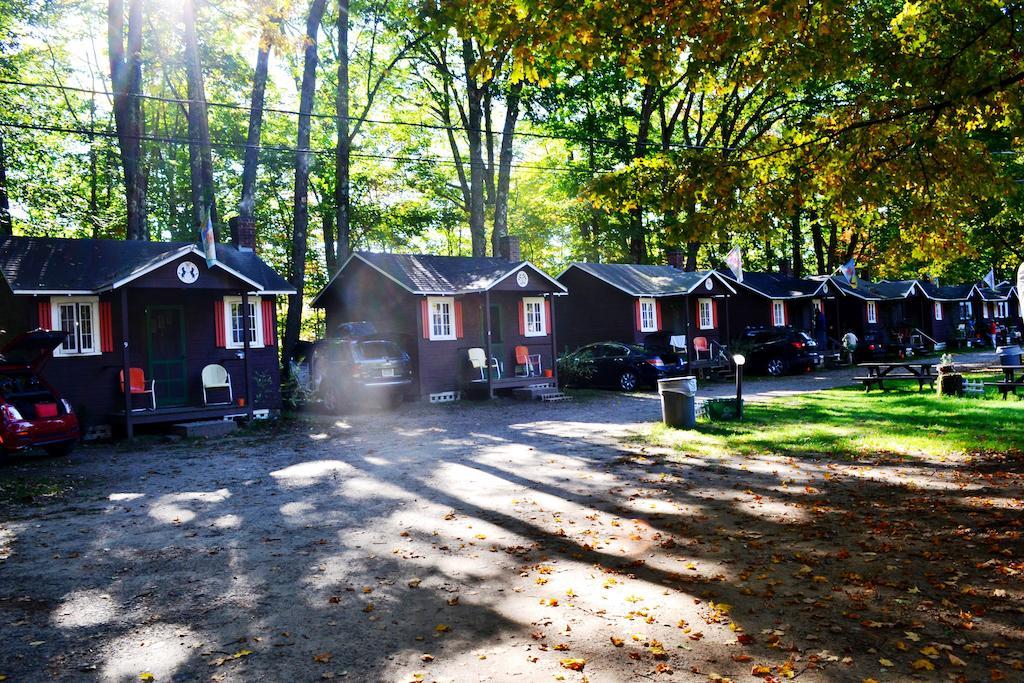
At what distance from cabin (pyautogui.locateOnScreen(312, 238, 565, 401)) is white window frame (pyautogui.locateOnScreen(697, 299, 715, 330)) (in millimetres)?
9194

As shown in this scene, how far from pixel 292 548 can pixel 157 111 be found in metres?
36.2

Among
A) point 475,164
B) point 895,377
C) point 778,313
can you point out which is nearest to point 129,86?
point 475,164

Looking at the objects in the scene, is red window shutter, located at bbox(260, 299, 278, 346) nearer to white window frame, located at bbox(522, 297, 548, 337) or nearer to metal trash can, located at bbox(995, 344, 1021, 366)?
white window frame, located at bbox(522, 297, 548, 337)

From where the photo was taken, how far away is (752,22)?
33.3 ft

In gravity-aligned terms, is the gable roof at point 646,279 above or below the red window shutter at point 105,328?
above

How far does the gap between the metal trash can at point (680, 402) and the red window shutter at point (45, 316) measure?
13056 millimetres

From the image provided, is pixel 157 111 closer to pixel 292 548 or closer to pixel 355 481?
pixel 355 481

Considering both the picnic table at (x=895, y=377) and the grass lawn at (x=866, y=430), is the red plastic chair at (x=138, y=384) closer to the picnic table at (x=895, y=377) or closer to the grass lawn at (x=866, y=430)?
the grass lawn at (x=866, y=430)

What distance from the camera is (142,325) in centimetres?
1886

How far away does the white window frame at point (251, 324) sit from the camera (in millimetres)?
20156

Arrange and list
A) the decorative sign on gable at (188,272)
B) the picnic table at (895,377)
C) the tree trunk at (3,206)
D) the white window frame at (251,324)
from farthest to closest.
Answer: the tree trunk at (3,206) → the white window frame at (251,324) → the picnic table at (895,377) → the decorative sign on gable at (188,272)

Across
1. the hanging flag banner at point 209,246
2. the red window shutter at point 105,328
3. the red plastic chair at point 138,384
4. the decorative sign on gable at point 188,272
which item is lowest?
the red plastic chair at point 138,384

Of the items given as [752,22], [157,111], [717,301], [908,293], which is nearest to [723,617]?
[752,22]

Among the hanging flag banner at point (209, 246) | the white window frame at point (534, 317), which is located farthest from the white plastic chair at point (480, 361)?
the hanging flag banner at point (209, 246)
